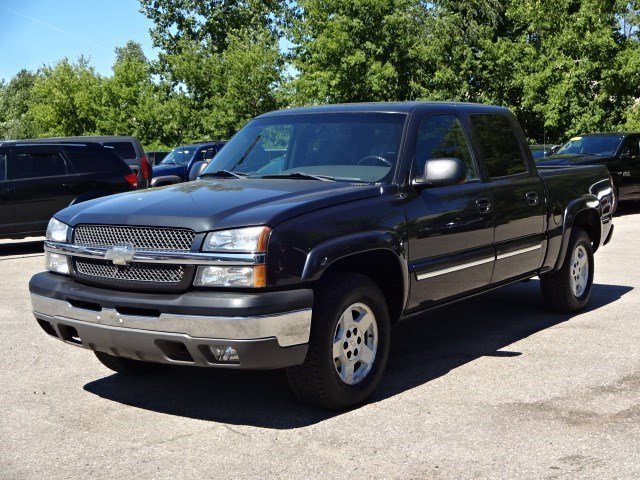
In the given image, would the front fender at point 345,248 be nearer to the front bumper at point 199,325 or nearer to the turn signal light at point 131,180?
the front bumper at point 199,325

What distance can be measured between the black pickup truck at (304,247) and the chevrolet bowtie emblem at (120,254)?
0.04 feet

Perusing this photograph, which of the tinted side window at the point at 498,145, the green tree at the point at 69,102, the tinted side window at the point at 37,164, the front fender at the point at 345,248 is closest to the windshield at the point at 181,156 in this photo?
the tinted side window at the point at 37,164

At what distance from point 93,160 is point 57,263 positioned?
997cm

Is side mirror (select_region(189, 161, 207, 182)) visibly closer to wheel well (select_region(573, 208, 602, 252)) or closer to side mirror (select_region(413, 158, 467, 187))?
side mirror (select_region(413, 158, 467, 187))

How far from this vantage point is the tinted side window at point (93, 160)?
1498cm

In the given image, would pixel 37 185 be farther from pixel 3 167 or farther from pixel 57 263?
pixel 57 263

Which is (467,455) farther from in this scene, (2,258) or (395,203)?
(2,258)

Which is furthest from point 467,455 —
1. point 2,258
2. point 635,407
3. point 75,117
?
point 75,117

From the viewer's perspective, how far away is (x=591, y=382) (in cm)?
576

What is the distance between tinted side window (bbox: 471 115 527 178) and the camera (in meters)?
6.76

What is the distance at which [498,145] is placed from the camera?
6.98 meters

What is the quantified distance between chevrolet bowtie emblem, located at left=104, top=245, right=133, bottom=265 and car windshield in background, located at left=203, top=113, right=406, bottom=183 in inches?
52.7

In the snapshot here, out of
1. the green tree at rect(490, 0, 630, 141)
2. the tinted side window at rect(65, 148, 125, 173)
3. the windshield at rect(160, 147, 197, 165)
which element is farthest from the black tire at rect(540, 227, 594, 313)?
the green tree at rect(490, 0, 630, 141)

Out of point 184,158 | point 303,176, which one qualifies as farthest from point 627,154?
point 303,176
